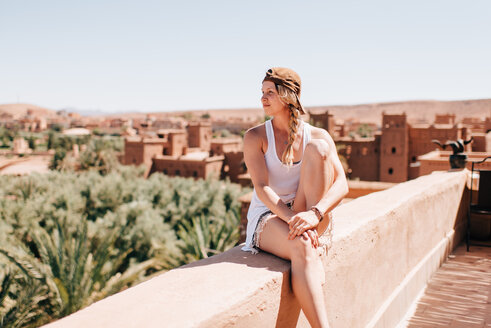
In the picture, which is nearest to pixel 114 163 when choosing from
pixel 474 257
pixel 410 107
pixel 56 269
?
pixel 56 269

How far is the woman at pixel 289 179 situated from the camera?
181cm

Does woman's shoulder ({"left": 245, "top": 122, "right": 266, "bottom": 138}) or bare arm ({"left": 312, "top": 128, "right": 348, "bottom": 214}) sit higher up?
woman's shoulder ({"left": 245, "top": 122, "right": 266, "bottom": 138})

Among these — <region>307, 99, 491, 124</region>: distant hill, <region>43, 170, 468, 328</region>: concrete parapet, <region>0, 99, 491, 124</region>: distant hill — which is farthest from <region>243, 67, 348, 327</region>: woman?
<region>307, 99, 491, 124</region>: distant hill

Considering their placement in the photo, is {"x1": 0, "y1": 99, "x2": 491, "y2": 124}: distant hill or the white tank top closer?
the white tank top

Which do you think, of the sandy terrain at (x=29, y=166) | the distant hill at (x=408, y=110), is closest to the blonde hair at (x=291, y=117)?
the sandy terrain at (x=29, y=166)

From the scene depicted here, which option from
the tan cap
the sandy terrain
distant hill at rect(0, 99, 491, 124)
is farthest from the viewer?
distant hill at rect(0, 99, 491, 124)

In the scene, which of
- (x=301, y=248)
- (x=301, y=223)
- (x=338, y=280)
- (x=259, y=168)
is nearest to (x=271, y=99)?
(x=259, y=168)

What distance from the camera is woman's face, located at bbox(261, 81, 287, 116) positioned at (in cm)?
208

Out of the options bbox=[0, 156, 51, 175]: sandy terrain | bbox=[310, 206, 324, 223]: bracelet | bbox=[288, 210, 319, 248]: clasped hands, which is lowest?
bbox=[0, 156, 51, 175]: sandy terrain

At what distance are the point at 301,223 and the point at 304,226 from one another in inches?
0.9

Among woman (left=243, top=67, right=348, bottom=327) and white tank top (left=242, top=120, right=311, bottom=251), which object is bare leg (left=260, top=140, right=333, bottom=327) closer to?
woman (left=243, top=67, right=348, bottom=327)

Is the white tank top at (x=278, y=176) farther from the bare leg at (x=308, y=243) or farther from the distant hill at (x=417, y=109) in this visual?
the distant hill at (x=417, y=109)

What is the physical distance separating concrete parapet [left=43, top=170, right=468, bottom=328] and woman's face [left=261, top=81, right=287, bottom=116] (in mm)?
675

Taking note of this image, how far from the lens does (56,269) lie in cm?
689
